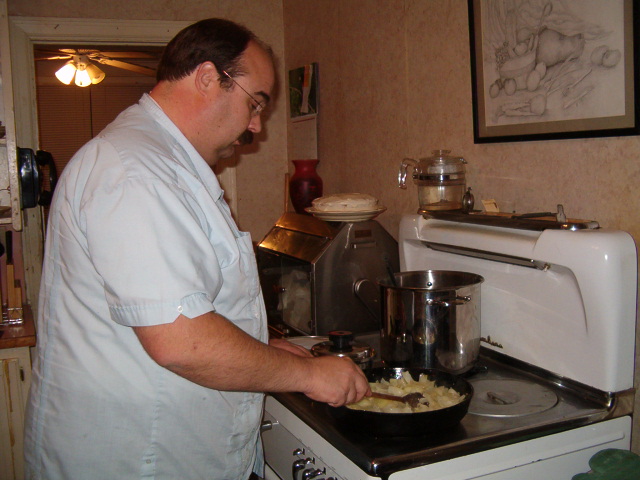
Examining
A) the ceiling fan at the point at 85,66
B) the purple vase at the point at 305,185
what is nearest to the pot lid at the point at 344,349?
the purple vase at the point at 305,185

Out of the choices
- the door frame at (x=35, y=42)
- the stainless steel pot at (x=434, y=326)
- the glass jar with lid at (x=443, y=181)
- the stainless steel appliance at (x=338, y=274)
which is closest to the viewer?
the stainless steel pot at (x=434, y=326)

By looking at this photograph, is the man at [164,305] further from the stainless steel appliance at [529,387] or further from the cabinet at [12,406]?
the cabinet at [12,406]

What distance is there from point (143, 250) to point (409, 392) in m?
0.63

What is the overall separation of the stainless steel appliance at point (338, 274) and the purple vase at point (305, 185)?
0.32 metres

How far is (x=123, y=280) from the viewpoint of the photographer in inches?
36.1

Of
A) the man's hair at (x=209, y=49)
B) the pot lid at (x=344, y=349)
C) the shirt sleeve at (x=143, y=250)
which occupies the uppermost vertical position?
the man's hair at (x=209, y=49)

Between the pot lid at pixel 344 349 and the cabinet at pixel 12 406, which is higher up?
the pot lid at pixel 344 349

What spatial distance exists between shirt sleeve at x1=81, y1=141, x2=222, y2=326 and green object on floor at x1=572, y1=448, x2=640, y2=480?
0.75 meters

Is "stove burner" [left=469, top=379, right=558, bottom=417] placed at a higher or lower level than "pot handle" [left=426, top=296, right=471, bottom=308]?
lower

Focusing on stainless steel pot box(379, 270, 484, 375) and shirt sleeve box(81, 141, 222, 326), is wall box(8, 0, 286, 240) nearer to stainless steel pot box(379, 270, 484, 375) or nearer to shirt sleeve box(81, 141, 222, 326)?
stainless steel pot box(379, 270, 484, 375)

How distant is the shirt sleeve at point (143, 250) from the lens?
0.91 m

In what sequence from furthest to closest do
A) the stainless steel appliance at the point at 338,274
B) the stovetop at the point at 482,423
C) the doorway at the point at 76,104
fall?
the doorway at the point at 76,104, the stainless steel appliance at the point at 338,274, the stovetop at the point at 482,423

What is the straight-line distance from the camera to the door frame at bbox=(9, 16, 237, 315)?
261 centimetres

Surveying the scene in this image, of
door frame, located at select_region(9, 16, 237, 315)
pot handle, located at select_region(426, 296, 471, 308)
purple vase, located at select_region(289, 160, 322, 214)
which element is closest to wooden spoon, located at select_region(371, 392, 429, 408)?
pot handle, located at select_region(426, 296, 471, 308)
